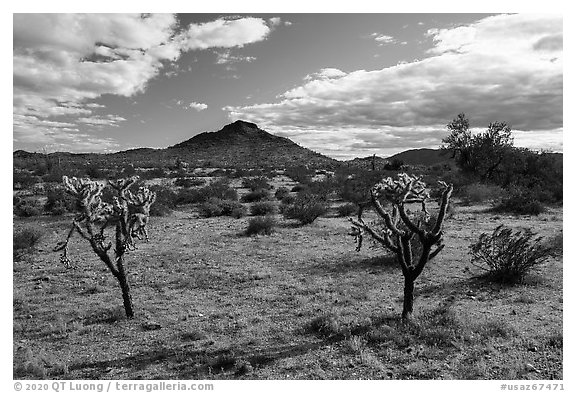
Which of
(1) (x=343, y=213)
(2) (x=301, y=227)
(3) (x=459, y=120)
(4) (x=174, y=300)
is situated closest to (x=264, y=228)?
(2) (x=301, y=227)

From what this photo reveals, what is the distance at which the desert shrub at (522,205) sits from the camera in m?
20.0

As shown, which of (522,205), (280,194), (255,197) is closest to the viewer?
(522,205)

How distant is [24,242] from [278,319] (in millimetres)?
10126

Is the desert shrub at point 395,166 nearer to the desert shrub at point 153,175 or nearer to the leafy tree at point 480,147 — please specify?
the leafy tree at point 480,147

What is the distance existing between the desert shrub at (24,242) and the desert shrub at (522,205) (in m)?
20.4

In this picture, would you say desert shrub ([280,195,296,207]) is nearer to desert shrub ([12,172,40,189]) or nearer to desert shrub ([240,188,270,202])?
desert shrub ([240,188,270,202])

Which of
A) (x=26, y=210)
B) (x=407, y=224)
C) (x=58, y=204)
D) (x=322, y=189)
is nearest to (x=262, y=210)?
(x=322, y=189)

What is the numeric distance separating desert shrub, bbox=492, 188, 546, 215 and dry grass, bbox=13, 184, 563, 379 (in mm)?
8342

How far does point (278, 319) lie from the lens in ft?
28.4

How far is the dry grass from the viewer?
673 cm

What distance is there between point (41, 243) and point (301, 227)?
32.5 feet

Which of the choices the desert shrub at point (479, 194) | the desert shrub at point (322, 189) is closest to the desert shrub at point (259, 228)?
the desert shrub at point (322, 189)

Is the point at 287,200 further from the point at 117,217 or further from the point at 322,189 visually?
the point at 117,217
